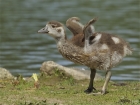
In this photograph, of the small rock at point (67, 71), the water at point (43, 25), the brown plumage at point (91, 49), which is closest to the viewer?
the brown plumage at point (91, 49)

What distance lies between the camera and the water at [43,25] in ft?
61.7

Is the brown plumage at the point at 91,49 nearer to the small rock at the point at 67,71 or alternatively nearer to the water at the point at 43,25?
the small rock at the point at 67,71

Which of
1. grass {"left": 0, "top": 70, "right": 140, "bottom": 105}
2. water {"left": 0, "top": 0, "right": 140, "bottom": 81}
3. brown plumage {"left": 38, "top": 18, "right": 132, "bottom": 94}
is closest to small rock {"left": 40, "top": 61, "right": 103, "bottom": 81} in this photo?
grass {"left": 0, "top": 70, "right": 140, "bottom": 105}

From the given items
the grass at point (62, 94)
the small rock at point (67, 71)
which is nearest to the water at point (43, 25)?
the small rock at point (67, 71)

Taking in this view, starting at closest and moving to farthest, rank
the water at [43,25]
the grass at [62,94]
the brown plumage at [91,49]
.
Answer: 1. the grass at [62,94]
2. the brown plumage at [91,49]
3. the water at [43,25]

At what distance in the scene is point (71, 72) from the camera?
14359 millimetres

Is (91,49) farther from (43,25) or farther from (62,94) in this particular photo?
(43,25)

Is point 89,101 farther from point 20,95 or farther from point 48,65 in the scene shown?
point 48,65

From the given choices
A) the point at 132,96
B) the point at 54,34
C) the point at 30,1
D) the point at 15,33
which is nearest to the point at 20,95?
the point at 54,34

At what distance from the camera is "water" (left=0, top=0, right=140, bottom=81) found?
1881 centimetres

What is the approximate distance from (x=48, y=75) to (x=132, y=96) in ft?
13.5

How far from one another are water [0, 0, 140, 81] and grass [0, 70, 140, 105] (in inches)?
132

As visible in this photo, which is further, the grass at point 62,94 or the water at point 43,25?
the water at point 43,25

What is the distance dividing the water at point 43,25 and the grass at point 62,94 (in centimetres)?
335
